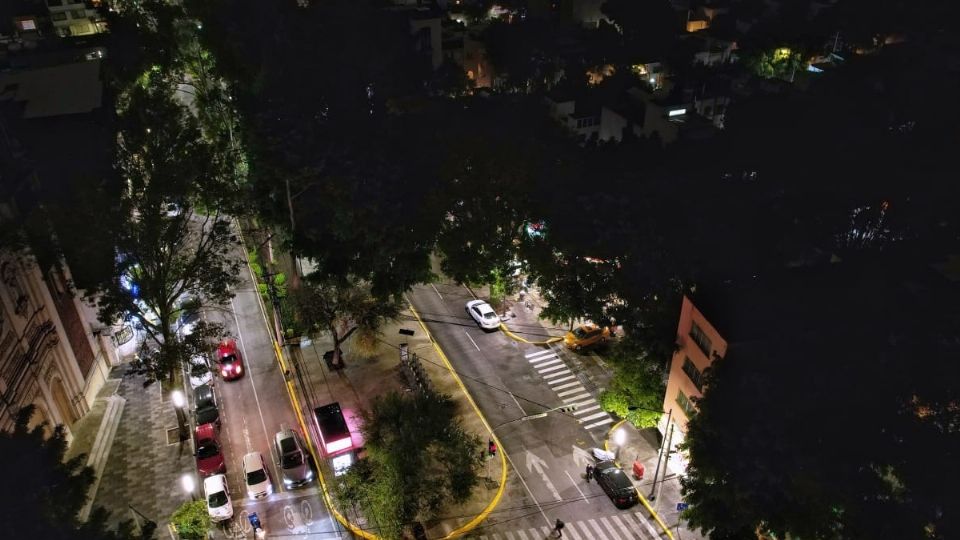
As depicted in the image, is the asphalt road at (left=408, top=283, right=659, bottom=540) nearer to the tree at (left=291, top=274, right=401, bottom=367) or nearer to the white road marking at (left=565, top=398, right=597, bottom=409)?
the white road marking at (left=565, top=398, right=597, bottom=409)

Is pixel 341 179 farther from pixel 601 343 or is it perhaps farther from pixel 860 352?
pixel 860 352

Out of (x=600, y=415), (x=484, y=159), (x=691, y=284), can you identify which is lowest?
(x=600, y=415)

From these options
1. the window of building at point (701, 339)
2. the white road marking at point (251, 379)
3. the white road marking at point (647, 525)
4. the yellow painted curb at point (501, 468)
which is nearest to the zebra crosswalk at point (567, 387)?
the yellow painted curb at point (501, 468)

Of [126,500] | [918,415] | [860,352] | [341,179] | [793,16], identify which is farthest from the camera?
[793,16]

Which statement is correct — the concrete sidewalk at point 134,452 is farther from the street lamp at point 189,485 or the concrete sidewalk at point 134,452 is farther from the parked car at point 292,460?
the parked car at point 292,460

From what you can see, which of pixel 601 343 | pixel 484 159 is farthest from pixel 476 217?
pixel 601 343

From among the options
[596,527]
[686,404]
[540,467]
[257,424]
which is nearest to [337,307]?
[257,424]

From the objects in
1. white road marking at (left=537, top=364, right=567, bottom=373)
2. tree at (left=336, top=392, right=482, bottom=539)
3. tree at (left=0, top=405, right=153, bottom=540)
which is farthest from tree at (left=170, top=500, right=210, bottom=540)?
white road marking at (left=537, top=364, right=567, bottom=373)

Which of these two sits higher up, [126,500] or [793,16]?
[793,16]
